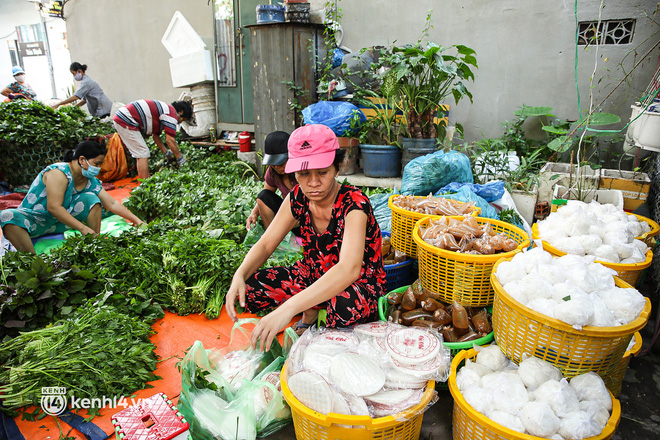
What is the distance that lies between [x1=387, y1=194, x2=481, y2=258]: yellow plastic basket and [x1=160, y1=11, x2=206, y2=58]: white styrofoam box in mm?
6639

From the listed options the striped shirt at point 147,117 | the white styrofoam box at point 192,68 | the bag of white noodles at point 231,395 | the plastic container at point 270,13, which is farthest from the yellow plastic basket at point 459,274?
the white styrofoam box at point 192,68

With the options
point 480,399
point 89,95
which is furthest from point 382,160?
point 89,95

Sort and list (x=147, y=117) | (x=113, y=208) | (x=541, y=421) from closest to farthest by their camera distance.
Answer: (x=541, y=421) < (x=113, y=208) < (x=147, y=117)

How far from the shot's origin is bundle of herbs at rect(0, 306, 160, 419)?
1.93 meters

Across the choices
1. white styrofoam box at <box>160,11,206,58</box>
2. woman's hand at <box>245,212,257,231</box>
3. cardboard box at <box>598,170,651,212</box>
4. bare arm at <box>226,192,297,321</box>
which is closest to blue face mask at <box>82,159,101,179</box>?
woman's hand at <box>245,212,257,231</box>

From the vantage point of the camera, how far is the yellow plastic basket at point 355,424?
4.48 ft

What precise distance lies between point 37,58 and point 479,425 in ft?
63.0

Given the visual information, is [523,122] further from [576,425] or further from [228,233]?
[576,425]

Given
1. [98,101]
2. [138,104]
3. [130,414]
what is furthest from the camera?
[98,101]

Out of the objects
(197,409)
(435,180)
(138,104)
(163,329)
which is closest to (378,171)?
(435,180)

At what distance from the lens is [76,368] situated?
1970mm

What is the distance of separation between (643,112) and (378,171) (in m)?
2.57

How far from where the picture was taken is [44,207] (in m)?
3.86

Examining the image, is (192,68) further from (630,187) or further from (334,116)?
(630,187)
